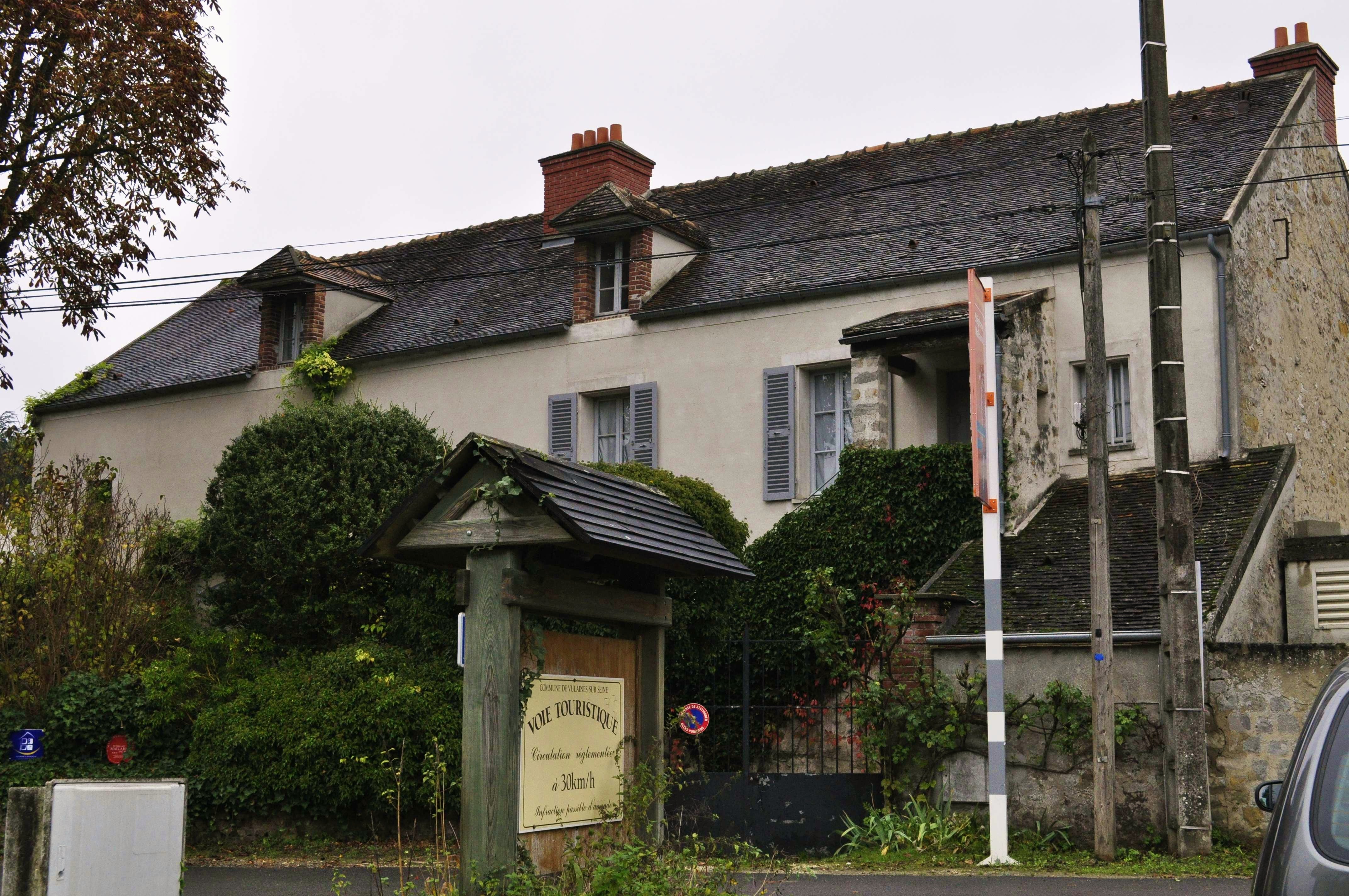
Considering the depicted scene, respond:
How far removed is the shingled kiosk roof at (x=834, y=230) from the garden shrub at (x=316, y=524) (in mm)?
5700

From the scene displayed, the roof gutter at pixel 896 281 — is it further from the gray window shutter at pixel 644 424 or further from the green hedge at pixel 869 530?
the green hedge at pixel 869 530

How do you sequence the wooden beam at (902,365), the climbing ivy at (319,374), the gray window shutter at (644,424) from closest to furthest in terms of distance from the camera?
1. the wooden beam at (902,365)
2. the gray window shutter at (644,424)
3. the climbing ivy at (319,374)

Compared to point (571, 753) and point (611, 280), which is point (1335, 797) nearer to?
point (571, 753)

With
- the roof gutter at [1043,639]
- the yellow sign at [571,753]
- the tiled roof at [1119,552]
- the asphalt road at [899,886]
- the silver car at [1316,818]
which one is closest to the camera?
the silver car at [1316,818]

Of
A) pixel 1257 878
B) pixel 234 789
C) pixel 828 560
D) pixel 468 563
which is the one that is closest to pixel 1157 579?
pixel 828 560

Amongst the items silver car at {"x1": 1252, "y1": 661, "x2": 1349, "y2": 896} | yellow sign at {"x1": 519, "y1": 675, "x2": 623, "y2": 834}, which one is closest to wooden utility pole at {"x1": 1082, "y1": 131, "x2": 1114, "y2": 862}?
yellow sign at {"x1": 519, "y1": 675, "x2": 623, "y2": 834}

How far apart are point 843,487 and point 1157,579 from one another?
442cm

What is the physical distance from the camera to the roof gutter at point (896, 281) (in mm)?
17141

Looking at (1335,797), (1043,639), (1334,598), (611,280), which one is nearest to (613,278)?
(611,280)

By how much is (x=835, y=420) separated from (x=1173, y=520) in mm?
7448

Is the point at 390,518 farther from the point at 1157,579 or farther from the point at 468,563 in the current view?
the point at 1157,579

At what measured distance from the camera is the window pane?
19.5 metres

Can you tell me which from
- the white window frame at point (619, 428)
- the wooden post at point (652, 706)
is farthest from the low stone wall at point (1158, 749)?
the white window frame at point (619, 428)

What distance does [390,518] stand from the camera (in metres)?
8.15
